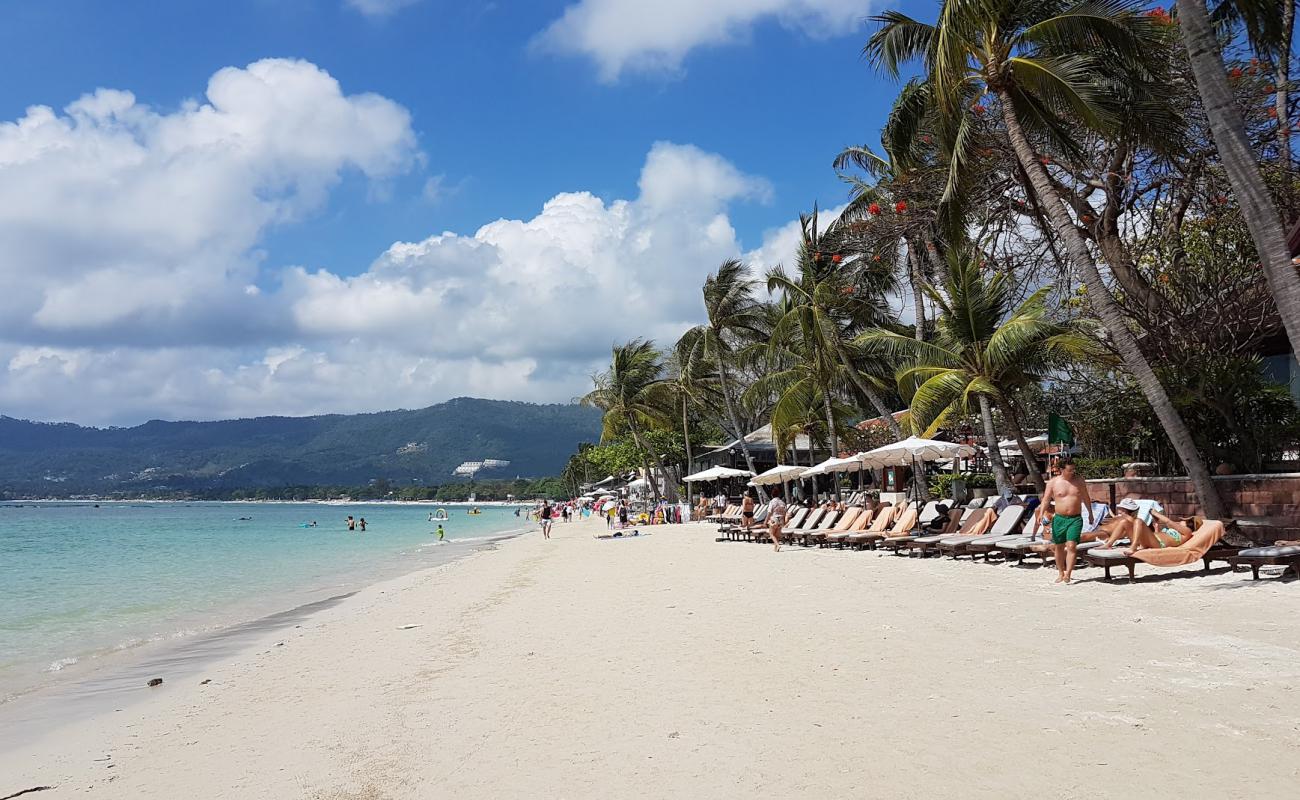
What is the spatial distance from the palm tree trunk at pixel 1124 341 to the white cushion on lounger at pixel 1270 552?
1.54 m

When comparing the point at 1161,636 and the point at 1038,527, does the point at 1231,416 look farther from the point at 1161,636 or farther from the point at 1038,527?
the point at 1161,636

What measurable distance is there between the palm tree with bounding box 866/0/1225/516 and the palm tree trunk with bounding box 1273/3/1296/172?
1.87m

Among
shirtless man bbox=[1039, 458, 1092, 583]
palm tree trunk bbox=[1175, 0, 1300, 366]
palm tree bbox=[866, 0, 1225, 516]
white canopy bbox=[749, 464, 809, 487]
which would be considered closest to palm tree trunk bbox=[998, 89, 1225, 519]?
palm tree bbox=[866, 0, 1225, 516]

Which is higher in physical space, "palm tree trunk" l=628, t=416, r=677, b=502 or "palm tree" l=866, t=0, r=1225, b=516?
"palm tree" l=866, t=0, r=1225, b=516

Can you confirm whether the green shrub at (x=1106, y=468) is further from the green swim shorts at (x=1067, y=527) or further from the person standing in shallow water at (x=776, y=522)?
the person standing in shallow water at (x=776, y=522)

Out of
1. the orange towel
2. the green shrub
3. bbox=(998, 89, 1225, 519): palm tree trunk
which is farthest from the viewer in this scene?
the green shrub

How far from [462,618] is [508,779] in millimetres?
5819

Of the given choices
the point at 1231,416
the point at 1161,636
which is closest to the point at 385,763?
the point at 1161,636

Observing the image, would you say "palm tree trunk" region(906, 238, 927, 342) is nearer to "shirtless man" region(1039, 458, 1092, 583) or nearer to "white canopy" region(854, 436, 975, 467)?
"white canopy" region(854, 436, 975, 467)

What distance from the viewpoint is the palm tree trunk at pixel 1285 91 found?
36.0ft

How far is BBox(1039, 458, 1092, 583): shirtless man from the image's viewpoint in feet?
27.8

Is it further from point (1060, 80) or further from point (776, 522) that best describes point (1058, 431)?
point (1060, 80)

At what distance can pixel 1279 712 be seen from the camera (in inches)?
149

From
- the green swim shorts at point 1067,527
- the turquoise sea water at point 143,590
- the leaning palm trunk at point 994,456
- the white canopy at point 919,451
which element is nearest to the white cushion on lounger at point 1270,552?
the green swim shorts at point 1067,527
